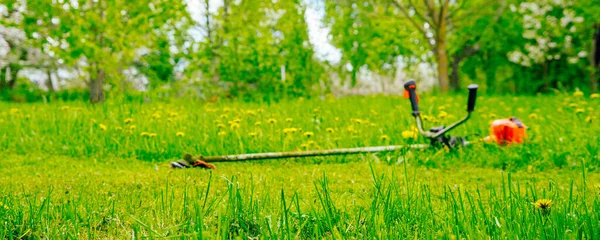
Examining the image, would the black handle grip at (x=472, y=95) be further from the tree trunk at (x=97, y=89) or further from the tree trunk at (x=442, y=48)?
the tree trunk at (x=442, y=48)

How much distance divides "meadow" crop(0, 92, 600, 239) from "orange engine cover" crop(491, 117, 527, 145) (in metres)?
0.13

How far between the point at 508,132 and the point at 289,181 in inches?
86.5

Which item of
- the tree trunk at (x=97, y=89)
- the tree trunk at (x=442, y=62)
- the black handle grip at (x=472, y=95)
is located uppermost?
the tree trunk at (x=442, y=62)

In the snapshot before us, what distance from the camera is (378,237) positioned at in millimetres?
1521

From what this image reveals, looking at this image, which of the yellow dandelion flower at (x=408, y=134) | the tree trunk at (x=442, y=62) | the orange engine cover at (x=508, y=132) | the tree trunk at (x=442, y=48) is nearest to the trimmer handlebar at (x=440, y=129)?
the yellow dandelion flower at (x=408, y=134)

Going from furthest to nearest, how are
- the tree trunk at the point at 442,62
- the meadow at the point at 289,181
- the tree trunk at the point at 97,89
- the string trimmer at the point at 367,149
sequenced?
the tree trunk at the point at 442,62
the tree trunk at the point at 97,89
the string trimmer at the point at 367,149
the meadow at the point at 289,181

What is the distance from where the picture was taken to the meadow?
1.64 metres

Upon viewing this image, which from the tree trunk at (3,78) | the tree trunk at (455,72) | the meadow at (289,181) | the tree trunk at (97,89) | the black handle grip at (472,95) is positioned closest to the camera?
the meadow at (289,181)

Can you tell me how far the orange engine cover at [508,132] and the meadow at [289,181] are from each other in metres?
0.13

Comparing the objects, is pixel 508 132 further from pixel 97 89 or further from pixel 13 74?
pixel 13 74

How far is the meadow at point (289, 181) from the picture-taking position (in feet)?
5.38

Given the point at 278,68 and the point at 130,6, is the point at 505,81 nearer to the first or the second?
the point at 278,68

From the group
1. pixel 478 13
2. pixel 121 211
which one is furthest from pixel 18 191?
pixel 478 13

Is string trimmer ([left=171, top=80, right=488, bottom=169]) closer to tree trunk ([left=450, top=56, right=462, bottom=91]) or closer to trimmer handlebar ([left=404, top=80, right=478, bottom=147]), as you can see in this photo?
trimmer handlebar ([left=404, top=80, right=478, bottom=147])
